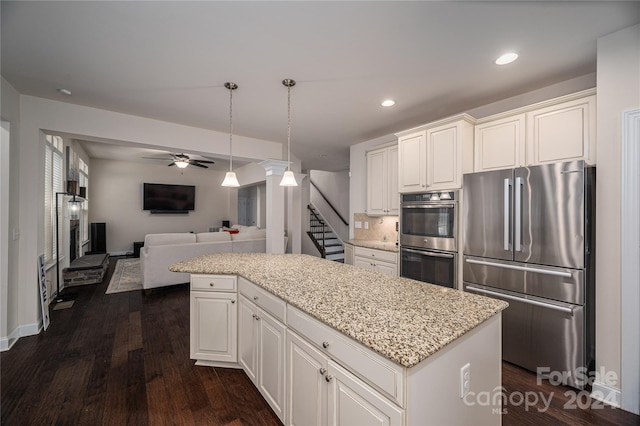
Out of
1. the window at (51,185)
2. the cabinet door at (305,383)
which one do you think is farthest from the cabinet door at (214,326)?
the window at (51,185)

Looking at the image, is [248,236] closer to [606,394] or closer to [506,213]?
[506,213]

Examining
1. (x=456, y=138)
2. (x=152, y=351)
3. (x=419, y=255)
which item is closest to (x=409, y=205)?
(x=419, y=255)

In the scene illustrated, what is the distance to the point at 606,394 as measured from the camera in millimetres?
1948

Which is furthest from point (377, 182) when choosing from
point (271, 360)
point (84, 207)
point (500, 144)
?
point (84, 207)

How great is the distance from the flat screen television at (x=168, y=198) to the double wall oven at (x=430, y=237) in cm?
764

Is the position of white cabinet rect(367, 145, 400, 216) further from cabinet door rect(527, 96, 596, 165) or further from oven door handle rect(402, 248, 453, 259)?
cabinet door rect(527, 96, 596, 165)

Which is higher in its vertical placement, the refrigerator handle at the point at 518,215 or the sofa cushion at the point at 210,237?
the refrigerator handle at the point at 518,215

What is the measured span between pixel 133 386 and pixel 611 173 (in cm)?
397

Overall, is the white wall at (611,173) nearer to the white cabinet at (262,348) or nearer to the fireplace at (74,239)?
the white cabinet at (262,348)

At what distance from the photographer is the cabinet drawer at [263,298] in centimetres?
170

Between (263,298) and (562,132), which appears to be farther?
(562,132)

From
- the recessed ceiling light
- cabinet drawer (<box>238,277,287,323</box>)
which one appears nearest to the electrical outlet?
cabinet drawer (<box>238,277,287,323</box>)

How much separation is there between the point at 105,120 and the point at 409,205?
3.92 meters

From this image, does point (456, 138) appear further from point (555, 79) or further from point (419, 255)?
point (419, 255)
